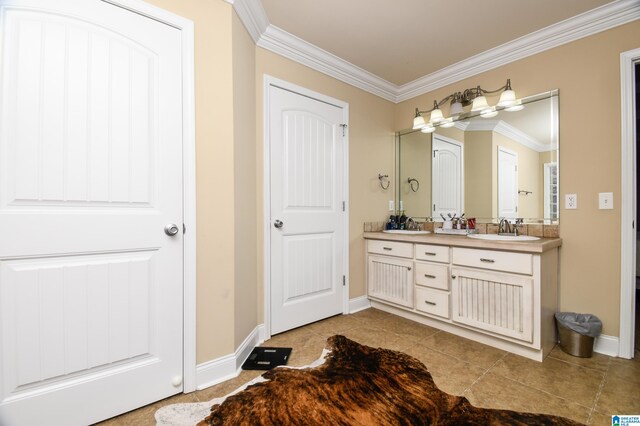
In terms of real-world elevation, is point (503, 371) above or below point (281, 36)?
below

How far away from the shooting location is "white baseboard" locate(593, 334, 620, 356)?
1.95 metres

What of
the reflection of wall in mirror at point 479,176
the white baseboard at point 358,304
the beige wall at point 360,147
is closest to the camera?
the beige wall at point 360,147

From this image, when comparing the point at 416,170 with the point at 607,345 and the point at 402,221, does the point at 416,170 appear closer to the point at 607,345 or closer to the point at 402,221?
the point at 402,221

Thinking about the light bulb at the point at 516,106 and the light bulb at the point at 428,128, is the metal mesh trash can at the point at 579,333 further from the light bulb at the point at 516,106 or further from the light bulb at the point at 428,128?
the light bulb at the point at 428,128

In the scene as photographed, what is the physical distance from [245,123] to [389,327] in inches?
83.5

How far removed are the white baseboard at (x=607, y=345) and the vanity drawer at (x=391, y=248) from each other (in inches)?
56.0

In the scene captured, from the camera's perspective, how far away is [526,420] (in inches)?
52.9

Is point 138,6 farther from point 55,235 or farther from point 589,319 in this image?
point 589,319

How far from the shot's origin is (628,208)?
6.23 ft

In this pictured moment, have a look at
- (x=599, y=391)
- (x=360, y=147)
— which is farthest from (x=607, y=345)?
(x=360, y=147)

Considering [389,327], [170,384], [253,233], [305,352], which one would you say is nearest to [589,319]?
[389,327]

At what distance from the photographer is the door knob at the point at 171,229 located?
1524 millimetres

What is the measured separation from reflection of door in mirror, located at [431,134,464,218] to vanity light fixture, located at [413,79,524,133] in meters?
0.17

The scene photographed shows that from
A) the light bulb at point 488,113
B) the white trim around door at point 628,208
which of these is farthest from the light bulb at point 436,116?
the white trim around door at point 628,208
